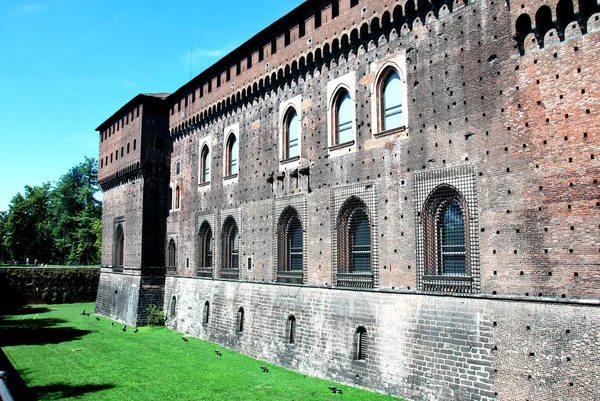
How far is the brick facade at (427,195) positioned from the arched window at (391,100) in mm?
133

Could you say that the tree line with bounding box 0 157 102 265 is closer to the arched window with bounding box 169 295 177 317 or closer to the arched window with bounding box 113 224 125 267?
the arched window with bounding box 113 224 125 267

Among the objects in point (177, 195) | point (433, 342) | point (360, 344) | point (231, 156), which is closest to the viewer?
point (433, 342)

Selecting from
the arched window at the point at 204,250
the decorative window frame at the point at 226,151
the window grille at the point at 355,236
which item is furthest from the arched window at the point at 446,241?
the arched window at the point at 204,250

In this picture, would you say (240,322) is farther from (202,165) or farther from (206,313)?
(202,165)

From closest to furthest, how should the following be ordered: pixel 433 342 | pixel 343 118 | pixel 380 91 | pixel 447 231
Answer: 1. pixel 433 342
2. pixel 447 231
3. pixel 380 91
4. pixel 343 118

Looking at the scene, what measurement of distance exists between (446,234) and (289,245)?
251 inches

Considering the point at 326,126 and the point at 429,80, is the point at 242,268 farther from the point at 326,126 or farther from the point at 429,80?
the point at 429,80

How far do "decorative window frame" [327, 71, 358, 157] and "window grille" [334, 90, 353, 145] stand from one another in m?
0.08

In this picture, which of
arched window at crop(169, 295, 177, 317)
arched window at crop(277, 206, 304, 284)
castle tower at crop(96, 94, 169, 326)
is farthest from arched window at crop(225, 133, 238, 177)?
arched window at crop(169, 295, 177, 317)

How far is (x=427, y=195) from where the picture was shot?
39.4 ft

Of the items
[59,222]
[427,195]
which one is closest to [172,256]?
[427,195]

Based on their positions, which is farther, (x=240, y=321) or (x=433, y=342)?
(x=240, y=321)

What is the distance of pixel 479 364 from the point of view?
1047cm

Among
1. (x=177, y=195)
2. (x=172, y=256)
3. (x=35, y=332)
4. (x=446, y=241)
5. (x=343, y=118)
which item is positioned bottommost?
(x=35, y=332)
